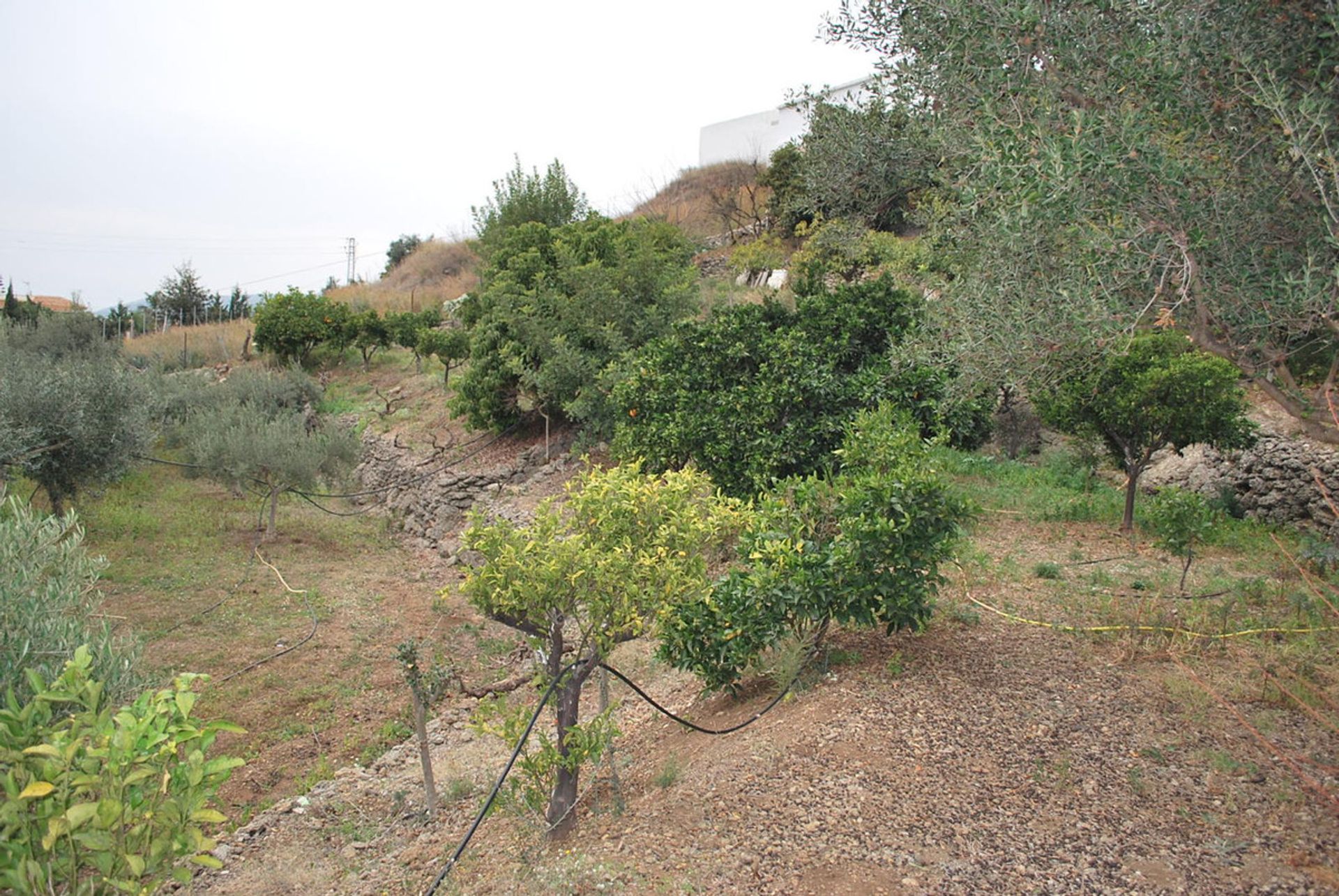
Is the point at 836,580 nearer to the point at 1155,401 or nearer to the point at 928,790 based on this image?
the point at 928,790

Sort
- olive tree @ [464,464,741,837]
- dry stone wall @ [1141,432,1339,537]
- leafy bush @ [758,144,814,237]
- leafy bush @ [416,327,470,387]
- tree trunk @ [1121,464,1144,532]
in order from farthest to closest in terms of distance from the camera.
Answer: leafy bush @ [758,144,814,237] → leafy bush @ [416,327,470,387] → dry stone wall @ [1141,432,1339,537] → tree trunk @ [1121,464,1144,532] → olive tree @ [464,464,741,837]

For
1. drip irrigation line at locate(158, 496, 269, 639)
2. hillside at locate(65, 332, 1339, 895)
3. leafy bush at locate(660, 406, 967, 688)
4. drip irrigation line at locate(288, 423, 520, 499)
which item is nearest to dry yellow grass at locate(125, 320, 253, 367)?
drip irrigation line at locate(288, 423, 520, 499)

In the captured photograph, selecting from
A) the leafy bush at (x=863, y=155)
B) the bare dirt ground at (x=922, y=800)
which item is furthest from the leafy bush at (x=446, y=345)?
the bare dirt ground at (x=922, y=800)

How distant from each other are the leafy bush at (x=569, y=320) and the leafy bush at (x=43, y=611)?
7.83 metres

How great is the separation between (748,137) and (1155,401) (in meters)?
27.4

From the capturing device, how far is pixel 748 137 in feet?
107

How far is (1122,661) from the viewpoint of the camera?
184 inches

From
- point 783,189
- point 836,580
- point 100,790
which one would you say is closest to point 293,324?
point 783,189

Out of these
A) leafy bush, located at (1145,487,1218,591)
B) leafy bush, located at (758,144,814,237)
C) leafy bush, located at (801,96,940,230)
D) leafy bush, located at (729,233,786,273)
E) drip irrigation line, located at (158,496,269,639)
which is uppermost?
leafy bush, located at (758,144,814,237)

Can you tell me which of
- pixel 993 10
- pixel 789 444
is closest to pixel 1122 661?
pixel 993 10

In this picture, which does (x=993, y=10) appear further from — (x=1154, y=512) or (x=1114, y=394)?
(x=1114, y=394)

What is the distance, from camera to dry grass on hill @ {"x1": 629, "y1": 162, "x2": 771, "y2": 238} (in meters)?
25.9

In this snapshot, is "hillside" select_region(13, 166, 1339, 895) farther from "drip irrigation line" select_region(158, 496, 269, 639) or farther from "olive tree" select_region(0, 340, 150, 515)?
"olive tree" select_region(0, 340, 150, 515)

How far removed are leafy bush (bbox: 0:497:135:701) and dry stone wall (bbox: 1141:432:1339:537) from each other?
33.4 ft
